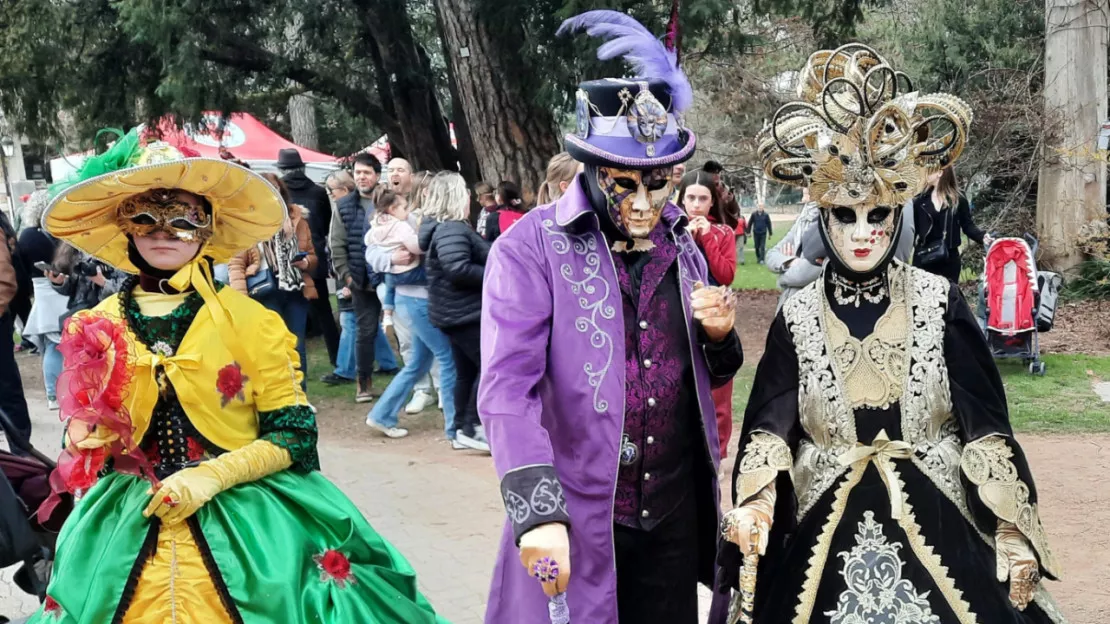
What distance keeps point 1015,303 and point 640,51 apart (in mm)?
6481

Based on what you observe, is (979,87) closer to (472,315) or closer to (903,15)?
(903,15)

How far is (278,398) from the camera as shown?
3352 millimetres

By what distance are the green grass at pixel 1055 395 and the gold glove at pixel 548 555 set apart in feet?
15.1

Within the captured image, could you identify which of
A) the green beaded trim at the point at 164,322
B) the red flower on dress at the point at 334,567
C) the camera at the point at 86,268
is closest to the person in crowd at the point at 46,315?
the camera at the point at 86,268

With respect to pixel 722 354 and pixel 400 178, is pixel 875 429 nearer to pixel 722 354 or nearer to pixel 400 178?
pixel 722 354

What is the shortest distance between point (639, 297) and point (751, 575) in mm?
788

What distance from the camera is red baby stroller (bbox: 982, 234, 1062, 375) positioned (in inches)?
329

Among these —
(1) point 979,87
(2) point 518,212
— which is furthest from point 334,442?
(1) point 979,87

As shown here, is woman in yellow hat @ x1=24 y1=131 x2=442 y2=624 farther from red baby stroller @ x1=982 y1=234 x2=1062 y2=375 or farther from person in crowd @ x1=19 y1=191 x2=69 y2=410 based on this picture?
red baby stroller @ x1=982 y1=234 x2=1062 y2=375

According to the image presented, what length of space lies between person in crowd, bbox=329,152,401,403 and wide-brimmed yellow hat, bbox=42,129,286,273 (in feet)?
16.6

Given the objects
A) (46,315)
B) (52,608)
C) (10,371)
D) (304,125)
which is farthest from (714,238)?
(304,125)

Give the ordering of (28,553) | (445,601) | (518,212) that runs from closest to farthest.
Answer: (28,553), (445,601), (518,212)

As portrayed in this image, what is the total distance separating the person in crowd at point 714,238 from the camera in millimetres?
5453

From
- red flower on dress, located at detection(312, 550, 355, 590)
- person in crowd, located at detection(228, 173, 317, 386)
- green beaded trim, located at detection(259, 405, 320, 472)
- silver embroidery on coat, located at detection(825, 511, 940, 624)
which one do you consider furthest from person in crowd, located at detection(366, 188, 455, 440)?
silver embroidery on coat, located at detection(825, 511, 940, 624)
